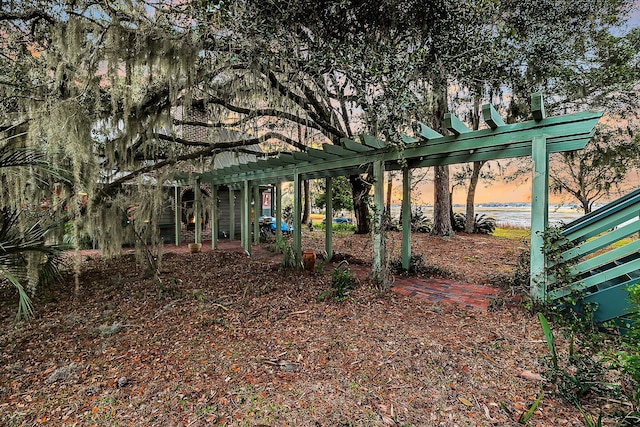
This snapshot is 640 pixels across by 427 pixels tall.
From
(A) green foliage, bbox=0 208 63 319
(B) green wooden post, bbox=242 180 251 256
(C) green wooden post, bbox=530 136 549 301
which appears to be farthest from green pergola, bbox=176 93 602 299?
(A) green foliage, bbox=0 208 63 319

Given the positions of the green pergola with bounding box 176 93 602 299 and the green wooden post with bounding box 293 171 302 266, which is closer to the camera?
the green pergola with bounding box 176 93 602 299

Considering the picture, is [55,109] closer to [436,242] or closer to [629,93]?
[436,242]

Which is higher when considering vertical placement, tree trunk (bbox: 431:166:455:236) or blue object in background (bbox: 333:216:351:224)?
tree trunk (bbox: 431:166:455:236)

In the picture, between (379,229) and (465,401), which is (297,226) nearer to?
(379,229)

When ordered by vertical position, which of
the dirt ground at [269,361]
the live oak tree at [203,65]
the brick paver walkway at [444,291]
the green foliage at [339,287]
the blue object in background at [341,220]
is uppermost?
the live oak tree at [203,65]

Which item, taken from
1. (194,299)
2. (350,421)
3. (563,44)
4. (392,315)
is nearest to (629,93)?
(563,44)

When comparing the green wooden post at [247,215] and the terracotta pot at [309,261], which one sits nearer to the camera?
the terracotta pot at [309,261]

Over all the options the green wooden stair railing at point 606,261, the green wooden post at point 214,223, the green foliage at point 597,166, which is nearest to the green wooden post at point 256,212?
the green wooden post at point 214,223

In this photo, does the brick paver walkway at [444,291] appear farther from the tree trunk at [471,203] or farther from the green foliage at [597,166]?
the tree trunk at [471,203]

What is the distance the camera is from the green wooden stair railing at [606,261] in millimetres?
2705

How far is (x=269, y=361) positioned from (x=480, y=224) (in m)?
11.3

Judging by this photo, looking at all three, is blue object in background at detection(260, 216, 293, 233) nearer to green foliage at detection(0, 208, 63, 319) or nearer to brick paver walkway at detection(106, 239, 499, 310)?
brick paver walkway at detection(106, 239, 499, 310)

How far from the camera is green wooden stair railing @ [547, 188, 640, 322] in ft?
8.87

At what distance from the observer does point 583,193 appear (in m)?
11.6
